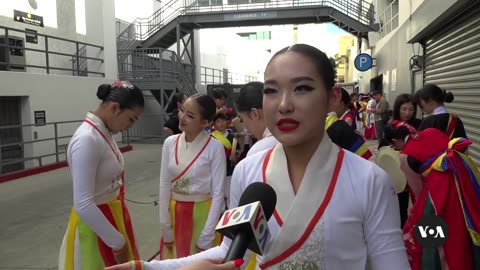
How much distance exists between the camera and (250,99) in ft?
10.8

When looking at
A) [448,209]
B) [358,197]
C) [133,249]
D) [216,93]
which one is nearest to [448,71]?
[216,93]

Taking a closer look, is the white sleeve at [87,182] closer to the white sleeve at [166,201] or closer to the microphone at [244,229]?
the white sleeve at [166,201]

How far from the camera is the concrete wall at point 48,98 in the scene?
10570mm

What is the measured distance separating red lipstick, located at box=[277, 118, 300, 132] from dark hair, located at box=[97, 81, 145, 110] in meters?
1.66

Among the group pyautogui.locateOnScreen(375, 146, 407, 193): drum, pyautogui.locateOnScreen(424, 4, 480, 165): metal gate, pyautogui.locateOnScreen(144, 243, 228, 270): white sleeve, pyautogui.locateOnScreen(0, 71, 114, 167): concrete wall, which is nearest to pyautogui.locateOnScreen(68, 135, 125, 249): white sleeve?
pyautogui.locateOnScreen(144, 243, 228, 270): white sleeve

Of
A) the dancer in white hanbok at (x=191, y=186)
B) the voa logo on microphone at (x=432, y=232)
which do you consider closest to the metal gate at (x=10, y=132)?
the dancer in white hanbok at (x=191, y=186)

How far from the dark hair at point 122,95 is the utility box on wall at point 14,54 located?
8.59 metres

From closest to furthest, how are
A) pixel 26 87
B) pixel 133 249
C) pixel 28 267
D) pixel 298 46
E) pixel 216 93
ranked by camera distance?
pixel 298 46 → pixel 133 249 → pixel 28 267 → pixel 216 93 → pixel 26 87

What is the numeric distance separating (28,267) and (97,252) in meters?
2.74

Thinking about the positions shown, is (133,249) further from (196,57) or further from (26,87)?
(196,57)

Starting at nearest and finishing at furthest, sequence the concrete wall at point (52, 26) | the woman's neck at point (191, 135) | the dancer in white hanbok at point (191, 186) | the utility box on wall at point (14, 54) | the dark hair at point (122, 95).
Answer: the dark hair at point (122, 95), the dancer in white hanbok at point (191, 186), the woman's neck at point (191, 135), the utility box on wall at point (14, 54), the concrete wall at point (52, 26)

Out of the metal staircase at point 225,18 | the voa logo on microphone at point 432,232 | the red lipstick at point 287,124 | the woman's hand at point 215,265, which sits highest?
the metal staircase at point 225,18

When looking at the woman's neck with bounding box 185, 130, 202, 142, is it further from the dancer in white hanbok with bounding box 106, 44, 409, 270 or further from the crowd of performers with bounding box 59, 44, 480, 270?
the dancer in white hanbok with bounding box 106, 44, 409, 270

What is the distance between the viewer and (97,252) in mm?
2727
